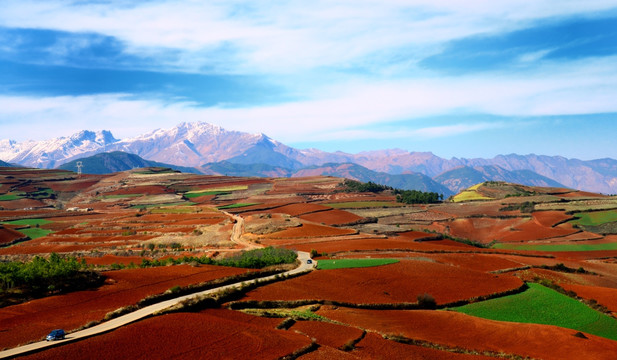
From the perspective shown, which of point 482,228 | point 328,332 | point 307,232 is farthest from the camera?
point 482,228

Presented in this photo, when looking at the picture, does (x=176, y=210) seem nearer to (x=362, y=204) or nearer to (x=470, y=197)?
(x=362, y=204)

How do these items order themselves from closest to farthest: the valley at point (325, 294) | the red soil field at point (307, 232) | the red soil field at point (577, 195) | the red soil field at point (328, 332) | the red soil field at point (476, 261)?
the valley at point (325, 294) < the red soil field at point (328, 332) < the red soil field at point (476, 261) < the red soil field at point (307, 232) < the red soil field at point (577, 195)

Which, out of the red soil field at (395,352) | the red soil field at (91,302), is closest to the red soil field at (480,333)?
the red soil field at (395,352)

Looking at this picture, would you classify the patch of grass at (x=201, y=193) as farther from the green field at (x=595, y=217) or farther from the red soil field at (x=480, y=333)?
the red soil field at (x=480, y=333)

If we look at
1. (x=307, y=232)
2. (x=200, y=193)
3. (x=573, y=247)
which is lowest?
(x=573, y=247)

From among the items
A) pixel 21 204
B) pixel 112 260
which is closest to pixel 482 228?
pixel 112 260

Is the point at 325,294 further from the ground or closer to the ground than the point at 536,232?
further from the ground
